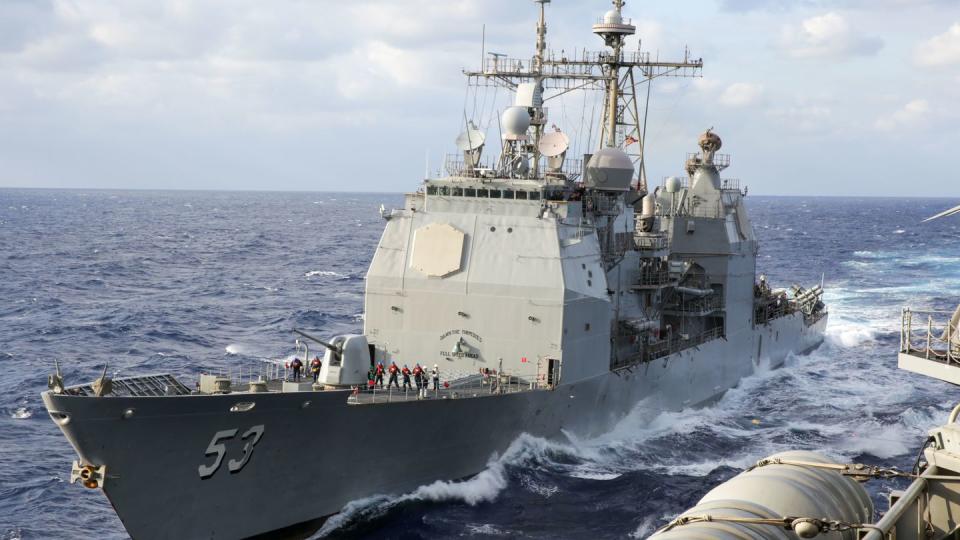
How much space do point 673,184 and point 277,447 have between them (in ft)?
61.0

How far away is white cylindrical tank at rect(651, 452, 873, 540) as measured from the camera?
336 inches

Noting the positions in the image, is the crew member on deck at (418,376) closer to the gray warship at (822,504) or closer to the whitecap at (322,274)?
the gray warship at (822,504)

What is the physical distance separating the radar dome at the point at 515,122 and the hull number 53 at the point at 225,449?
31.6ft

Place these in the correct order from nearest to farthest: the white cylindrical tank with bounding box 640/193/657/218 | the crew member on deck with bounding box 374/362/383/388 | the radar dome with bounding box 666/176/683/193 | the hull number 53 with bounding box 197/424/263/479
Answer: the hull number 53 with bounding box 197/424/263/479
the crew member on deck with bounding box 374/362/383/388
the white cylindrical tank with bounding box 640/193/657/218
the radar dome with bounding box 666/176/683/193

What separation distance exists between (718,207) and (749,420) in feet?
23.2

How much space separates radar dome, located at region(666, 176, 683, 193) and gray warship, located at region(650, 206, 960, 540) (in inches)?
846

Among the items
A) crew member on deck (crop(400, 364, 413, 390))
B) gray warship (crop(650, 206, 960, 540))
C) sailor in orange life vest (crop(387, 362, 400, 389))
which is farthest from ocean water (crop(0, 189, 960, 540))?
gray warship (crop(650, 206, 960, 540))

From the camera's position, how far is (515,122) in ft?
76.6

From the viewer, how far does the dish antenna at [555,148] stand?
78.2ft

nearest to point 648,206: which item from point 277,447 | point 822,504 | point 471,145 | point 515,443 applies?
point 471,145

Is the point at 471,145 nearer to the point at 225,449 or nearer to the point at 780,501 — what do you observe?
the point at 225,449

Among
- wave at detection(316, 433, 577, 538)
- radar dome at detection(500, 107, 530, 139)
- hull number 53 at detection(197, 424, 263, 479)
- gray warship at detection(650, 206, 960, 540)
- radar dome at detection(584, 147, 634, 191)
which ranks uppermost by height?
radar dome at detection(500, 107, 530, 139)

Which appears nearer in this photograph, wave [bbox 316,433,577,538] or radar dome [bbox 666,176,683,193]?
wave [bbox 316,433,577,538]

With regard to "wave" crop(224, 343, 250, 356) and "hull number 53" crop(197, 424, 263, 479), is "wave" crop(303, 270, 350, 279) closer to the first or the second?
"wave" crop(224, 343, 250, 356)
